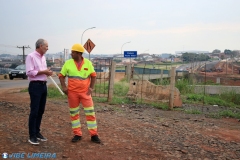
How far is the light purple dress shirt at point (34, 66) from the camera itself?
13.3 ft

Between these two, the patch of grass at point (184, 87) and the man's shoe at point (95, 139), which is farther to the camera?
the patch of grass at point (184, 87)

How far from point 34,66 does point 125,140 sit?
203 centimetres

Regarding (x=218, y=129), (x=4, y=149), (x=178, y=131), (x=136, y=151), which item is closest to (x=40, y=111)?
(x=4, y=149)

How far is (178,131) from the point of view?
586 cm

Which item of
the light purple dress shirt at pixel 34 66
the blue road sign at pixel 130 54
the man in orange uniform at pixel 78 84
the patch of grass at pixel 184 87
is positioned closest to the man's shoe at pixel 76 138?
the man in orange uniform at pixel 78 84

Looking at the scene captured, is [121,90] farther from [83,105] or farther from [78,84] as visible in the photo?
[78,84]

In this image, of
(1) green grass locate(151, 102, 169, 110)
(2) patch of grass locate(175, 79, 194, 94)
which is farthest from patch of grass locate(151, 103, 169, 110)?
(2) patch of grass locate(175, 79, 194, 94)

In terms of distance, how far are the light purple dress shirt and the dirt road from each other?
3.40ft

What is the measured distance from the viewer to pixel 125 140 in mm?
4824

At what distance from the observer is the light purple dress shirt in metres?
4.04

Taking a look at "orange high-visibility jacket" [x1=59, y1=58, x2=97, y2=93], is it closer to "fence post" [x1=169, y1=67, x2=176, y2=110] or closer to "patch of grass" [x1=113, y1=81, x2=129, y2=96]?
"fence post" [x1=169, y1=67, x2=176, y2=110]

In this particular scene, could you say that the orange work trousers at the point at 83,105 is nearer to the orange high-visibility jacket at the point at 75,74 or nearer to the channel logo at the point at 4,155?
the orange high-visibility jacket at the point at 75,74

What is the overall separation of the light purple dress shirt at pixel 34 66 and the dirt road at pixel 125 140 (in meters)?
1.04

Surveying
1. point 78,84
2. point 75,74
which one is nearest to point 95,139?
point 78,84
